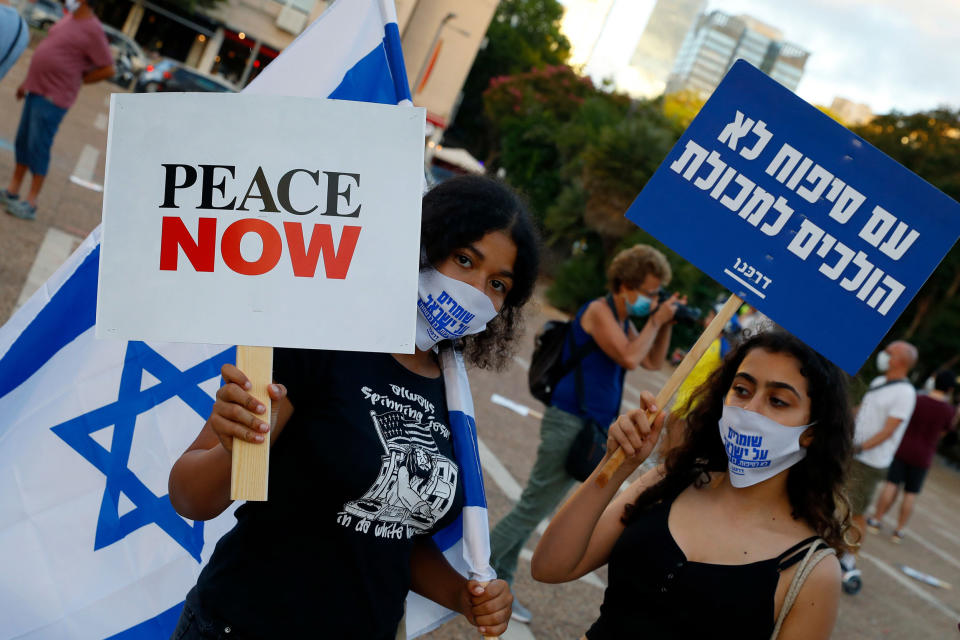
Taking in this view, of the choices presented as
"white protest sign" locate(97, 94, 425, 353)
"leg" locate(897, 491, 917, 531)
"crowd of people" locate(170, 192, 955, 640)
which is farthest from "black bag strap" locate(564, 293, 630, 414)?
"leg" locate(897, 491, 917, 531)

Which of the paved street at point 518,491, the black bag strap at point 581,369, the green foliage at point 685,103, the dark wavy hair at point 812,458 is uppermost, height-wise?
the green foliage at point 685,103

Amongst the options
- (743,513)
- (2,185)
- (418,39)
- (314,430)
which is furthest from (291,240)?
(418,39)

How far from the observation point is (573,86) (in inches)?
1378

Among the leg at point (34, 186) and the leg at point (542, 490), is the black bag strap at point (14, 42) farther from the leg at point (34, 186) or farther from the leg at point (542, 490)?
the leg at point (542, 490)

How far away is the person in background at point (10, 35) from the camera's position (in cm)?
573

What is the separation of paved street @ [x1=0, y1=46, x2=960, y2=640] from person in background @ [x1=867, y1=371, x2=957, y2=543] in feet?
2.14

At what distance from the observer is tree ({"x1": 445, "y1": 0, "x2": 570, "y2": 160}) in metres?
56.6

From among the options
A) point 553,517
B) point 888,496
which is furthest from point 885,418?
point 553,517

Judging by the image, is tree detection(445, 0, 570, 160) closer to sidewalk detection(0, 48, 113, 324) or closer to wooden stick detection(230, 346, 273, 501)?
sidewalk detection(0, 48, 113, 324)

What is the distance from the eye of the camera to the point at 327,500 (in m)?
1.75

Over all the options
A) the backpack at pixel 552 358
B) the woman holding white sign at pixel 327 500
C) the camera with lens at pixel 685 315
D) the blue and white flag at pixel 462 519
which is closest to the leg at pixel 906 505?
the camera with lens at pixel 685 315

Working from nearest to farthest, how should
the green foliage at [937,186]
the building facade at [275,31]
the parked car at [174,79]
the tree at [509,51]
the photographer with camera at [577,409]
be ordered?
the photographer with camera at [577,409], the green foliage at [937,186], the parked car at [174,79], the building facade at [275,31], the tree at [509,51]

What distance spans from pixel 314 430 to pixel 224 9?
45745 millimetres

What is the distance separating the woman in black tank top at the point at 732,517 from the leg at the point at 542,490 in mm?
1616
